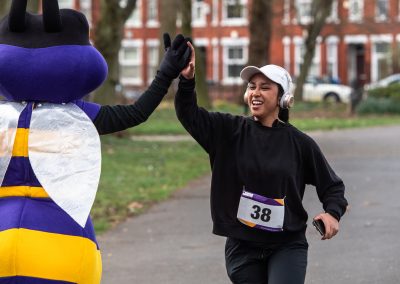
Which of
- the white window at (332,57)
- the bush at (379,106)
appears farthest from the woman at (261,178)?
the white window at (332,57)

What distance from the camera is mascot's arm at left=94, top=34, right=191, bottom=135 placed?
5.11 m

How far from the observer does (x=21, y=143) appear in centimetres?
489

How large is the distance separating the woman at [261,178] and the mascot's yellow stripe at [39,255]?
93 cm

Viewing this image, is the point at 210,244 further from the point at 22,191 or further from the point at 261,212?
the point at 22,191

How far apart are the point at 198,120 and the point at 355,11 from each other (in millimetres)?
43648

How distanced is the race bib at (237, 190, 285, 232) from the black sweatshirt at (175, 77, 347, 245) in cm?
3

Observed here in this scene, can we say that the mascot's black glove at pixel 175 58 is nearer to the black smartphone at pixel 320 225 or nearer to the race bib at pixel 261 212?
the race bib at pixel 261 212

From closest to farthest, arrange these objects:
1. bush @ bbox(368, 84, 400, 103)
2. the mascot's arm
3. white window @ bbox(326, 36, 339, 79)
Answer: the mascot's arm < bush @ bbox(368, 84, 400, 103) < white window @ bbox(326, 36, 339, 79)

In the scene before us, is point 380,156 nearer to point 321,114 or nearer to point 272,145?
point 272,145

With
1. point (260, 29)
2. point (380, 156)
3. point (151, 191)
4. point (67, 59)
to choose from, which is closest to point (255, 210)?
point (67, 59)

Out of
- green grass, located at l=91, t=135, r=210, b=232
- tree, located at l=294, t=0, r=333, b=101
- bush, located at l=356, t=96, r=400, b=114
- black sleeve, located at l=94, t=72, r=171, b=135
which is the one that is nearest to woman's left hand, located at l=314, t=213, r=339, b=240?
black sleeve, located at l=94, t=72, r=171, b=135

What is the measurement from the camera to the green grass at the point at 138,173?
477 inches

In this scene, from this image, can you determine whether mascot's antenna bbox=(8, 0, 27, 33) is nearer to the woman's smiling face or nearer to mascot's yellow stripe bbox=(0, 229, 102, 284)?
mascot's yellow stripe bbox=(0, 229, 102, 284)

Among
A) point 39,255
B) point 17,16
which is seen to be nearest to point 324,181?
point 39,255
